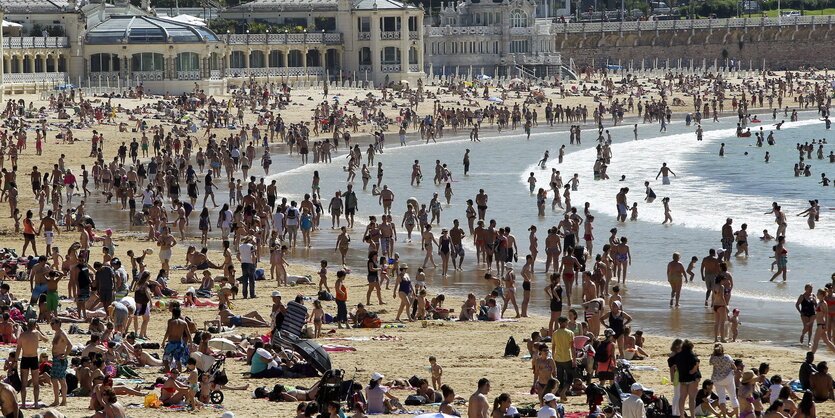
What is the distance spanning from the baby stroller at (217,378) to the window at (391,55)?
201ft

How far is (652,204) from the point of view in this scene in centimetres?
3444

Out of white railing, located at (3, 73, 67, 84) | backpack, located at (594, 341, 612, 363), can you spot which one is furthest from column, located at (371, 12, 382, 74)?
backpack, located at (594, 341, 612, 363)

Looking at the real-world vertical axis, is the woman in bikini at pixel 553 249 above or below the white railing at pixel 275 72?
below

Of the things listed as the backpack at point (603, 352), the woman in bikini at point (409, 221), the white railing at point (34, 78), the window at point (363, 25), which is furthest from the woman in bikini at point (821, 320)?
the window at point (363, 25)

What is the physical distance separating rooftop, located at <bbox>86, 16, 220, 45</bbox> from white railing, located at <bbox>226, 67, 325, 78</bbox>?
428 cm

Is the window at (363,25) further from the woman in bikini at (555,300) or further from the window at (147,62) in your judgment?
→ the woman in bikini at (555,300)

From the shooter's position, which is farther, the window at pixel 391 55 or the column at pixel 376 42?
the window at pixel 391 55

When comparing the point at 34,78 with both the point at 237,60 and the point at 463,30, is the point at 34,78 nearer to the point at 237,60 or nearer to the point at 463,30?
the point at 237,60

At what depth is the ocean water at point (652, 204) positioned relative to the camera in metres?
21.4

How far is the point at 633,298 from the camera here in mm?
21516

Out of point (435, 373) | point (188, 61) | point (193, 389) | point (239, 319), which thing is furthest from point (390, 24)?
point (193, 389)

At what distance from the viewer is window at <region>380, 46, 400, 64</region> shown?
75188 millimetres

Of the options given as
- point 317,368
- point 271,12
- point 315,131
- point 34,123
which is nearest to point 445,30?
point 271,12

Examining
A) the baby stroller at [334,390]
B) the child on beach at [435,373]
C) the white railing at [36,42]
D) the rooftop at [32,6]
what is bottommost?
the child on beach at [435,373]
